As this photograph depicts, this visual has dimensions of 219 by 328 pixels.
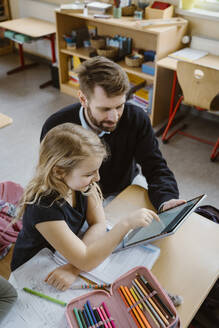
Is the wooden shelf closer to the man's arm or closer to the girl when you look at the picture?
the man's arm

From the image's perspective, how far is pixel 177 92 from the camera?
356cm

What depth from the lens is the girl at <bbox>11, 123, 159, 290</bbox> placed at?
1.05m

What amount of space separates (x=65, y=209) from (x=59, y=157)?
19cm

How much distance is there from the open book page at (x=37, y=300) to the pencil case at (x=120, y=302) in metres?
0.05

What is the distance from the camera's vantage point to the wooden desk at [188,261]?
100 centimetres

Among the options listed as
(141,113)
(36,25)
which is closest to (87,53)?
(36,25)

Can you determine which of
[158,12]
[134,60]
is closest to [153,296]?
[134,60]

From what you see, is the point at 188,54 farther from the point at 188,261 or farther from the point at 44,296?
the point at 44,296

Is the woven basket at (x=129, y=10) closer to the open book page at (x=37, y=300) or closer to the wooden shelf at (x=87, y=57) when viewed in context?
the wooden shelf at (x=87, y=57)

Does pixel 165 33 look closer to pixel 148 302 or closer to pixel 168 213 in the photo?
pixel 168 213

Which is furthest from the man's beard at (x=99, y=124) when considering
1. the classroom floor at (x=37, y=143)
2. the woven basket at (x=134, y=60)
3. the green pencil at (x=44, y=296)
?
the woven basket at (x=134, y=60)

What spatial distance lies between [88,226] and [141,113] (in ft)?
2.06

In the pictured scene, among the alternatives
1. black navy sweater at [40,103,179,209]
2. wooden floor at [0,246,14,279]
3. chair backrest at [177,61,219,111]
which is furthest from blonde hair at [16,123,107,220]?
chair backrest at [177,61,219,111]

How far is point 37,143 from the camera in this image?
10.3 feet
